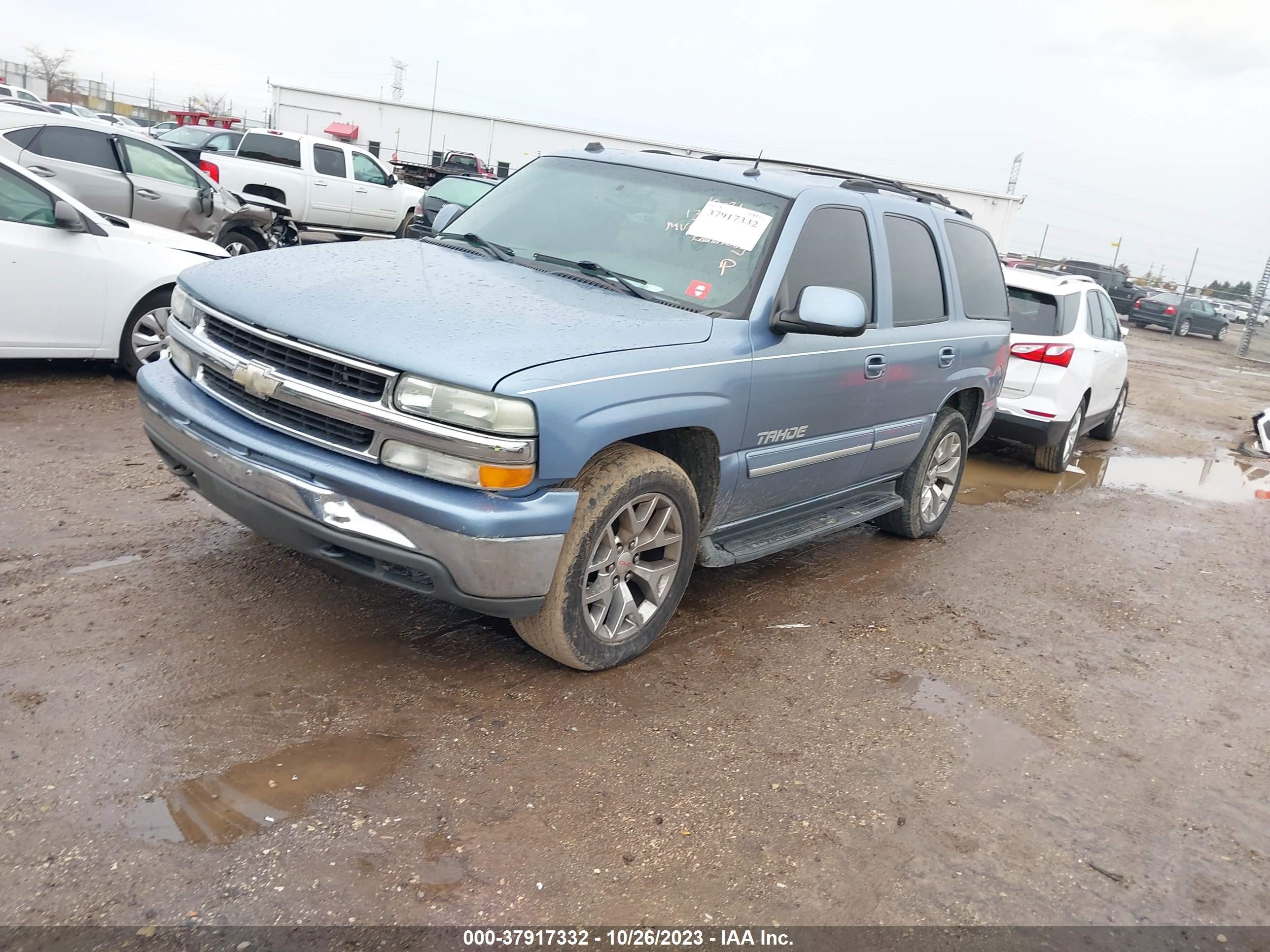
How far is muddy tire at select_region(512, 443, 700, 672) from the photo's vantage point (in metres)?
3.53

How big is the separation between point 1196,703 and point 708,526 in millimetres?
2368

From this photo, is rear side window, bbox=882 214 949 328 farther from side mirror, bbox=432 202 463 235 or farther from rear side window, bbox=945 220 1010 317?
side mirror, bbox=432 202 463 235

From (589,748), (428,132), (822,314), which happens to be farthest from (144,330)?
(428,132)

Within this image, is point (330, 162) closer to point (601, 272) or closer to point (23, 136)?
point (23, 136)

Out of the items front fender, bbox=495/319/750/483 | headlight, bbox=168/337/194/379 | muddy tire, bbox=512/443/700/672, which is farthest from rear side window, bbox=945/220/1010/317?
headlight, bbox=168/337/194/379

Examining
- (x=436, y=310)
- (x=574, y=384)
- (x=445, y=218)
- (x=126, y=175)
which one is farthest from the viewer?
(x=126, y=175)

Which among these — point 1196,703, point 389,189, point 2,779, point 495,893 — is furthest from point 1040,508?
point 389,189

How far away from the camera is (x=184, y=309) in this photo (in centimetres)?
402

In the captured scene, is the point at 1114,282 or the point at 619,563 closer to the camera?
the point at 619,563

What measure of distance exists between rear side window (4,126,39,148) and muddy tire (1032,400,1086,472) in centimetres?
955

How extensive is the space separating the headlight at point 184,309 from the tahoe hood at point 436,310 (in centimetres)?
6

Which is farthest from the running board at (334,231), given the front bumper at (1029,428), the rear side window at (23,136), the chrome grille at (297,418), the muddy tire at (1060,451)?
the chrome grille at (297,418)

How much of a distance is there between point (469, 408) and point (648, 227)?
1.66 m

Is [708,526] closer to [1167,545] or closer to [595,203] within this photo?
[595,203]
